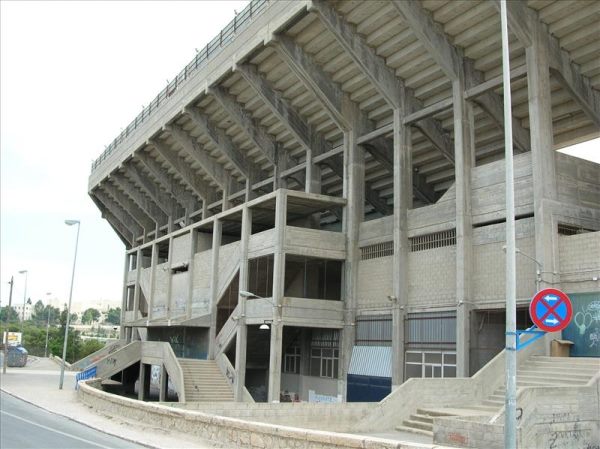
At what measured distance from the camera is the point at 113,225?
70.2 meters

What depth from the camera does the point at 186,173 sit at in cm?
4997

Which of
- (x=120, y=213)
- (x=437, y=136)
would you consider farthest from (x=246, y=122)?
(x=120, y=213)

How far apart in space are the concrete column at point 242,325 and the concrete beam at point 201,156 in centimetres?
1040

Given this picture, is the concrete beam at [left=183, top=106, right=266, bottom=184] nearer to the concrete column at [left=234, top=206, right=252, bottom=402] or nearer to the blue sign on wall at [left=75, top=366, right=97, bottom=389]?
the concrete column at [left=234, top=206, right=252, bottom=402]

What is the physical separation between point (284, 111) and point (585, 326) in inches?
808

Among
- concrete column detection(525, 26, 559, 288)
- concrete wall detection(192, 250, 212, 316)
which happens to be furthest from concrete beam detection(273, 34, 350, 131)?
concrete wall detection(192, 250, 212, 316)

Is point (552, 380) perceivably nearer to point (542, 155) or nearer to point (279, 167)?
point (542, 155)

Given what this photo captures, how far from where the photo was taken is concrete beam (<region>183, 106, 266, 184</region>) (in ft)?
137

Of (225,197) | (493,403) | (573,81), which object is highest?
(573,81)

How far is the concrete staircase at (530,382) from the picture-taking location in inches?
779

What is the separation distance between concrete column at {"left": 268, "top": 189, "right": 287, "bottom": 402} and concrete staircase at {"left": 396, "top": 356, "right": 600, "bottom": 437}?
11.7 meters

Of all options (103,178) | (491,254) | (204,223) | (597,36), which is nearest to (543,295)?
(491,254)

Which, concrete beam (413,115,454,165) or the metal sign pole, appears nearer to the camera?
the metal sign pole

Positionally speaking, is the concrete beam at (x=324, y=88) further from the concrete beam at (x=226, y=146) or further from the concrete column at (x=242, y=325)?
the concrete beam at (x=226, y=146)
